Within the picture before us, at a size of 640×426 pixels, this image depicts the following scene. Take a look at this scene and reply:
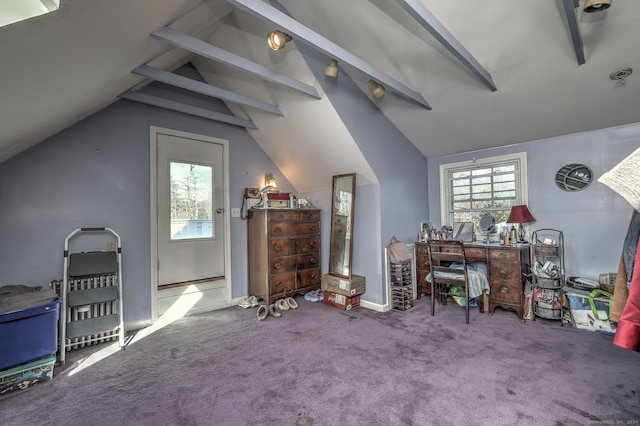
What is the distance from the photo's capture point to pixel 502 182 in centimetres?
386

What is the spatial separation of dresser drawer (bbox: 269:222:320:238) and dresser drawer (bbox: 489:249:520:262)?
2268 mm

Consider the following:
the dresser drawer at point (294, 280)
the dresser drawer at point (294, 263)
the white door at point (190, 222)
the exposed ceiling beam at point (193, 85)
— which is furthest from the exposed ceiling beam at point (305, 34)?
the dresser drawer at point (294, 280)

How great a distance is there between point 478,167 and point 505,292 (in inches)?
69.9

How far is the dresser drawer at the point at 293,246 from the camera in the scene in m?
3.70

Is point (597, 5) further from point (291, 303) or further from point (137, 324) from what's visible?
point (137, 324)

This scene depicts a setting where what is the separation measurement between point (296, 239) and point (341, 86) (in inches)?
80.2

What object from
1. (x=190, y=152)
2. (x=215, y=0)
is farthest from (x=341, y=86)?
(x=190, y=152)

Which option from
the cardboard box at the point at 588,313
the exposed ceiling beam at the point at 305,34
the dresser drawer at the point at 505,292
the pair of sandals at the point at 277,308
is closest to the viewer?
the exposed ceiling beam at the point at 305,34

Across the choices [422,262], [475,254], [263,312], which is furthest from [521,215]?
[263,312]

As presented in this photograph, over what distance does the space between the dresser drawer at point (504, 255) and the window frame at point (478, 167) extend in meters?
0.88

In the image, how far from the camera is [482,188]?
4043mm

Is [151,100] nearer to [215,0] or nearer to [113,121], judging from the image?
[113,121]

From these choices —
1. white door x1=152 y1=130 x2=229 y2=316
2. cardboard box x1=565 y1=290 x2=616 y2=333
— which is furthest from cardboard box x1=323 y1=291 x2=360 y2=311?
cardboard box x1=565 y1=290 x2=616 y2=333

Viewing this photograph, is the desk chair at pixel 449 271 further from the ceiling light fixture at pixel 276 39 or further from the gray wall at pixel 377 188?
the ceiling light fixture at pixel 276 39
